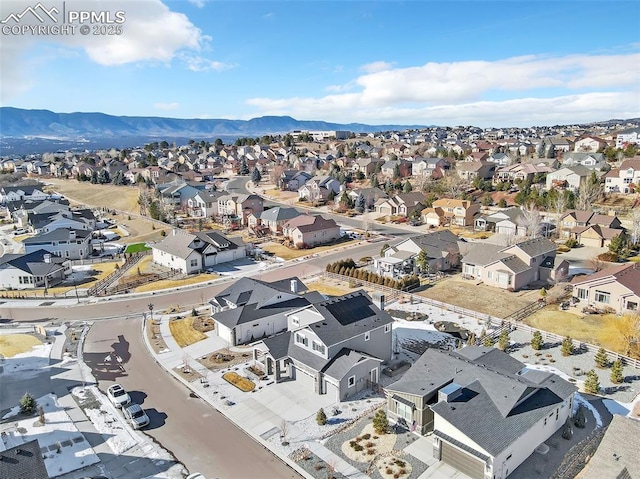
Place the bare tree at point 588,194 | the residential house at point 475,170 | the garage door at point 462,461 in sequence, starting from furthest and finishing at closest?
the residential house at point 475,170
the bare tree at point 588,194
the garage door at point 462,461

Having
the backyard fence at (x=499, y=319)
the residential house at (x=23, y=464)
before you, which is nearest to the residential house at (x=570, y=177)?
the backyard fence at (x=499, y=319)

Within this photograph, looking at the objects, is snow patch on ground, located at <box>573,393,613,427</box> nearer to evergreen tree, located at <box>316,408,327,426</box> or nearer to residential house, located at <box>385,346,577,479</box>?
residential house, located at <box>385,346,577,479</box>

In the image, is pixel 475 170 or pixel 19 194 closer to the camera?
pixel 19 194

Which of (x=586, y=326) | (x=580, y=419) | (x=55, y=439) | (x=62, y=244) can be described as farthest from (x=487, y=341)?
(x=62, y=244)

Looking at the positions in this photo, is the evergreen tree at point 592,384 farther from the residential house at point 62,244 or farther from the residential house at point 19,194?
the residential house at point 19,194

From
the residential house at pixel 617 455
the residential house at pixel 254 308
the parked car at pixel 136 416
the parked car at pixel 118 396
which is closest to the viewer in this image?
the residential house at pixel 617 455

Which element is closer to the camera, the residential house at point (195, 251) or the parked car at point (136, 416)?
the parked car at point (136, 416)

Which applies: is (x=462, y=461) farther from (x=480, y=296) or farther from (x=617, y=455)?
(x=480, y=296)
